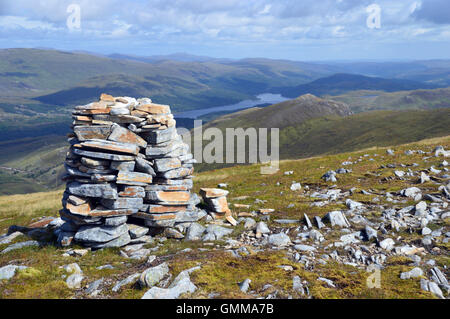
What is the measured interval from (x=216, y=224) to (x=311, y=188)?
39.0ft

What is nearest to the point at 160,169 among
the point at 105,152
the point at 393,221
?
the point at 105,152

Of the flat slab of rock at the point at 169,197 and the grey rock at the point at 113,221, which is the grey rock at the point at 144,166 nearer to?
the flat slab of rock at the point at 169,197

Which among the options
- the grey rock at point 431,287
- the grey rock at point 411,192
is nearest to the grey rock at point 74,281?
the grey rock at point 431,287

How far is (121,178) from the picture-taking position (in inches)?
749

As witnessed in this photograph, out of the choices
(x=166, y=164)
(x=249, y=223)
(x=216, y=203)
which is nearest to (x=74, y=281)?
(x=166, y=164)

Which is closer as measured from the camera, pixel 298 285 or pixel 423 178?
pixel 298 285

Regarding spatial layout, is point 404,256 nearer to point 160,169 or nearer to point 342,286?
point 342,286

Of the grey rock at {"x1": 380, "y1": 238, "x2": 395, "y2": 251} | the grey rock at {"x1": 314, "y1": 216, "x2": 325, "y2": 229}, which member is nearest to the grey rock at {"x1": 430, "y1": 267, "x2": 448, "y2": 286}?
the grey rock at {"x1": 380, "y1": 238, "x2": 395, "y2": 251}

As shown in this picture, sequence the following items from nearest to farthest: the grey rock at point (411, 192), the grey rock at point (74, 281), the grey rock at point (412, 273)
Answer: the grey rock at point (412, 273)
the grey rock at point (74, 281)
the grey rock at point (411, 192)

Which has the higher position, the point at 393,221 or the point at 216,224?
the point at 393,221

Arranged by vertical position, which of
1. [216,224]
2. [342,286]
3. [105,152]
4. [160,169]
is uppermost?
[105,152]

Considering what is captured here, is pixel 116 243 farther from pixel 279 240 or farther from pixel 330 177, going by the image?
pixel 330 177

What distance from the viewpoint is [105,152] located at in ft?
62.3

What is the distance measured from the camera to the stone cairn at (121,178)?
18.7 m
